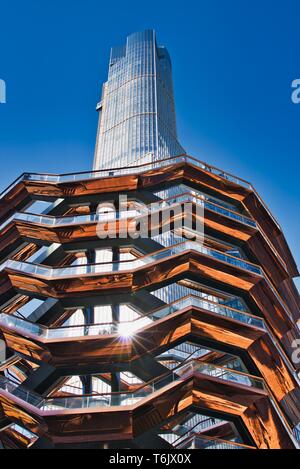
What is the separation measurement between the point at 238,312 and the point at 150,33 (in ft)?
476

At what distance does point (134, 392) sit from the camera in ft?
80.3

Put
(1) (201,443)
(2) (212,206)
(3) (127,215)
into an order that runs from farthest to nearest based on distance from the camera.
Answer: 1. (2) (212,206)
2. (3) (127,215)
3. (1) (201,443)

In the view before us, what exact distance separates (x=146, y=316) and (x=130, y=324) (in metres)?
0.91

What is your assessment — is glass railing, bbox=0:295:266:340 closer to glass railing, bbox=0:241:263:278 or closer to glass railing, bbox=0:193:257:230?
glass railing, bbox=0:241:263:278

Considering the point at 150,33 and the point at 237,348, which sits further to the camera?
the point at 150,33

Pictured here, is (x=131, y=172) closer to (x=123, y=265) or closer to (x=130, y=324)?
(x=123, y=265)

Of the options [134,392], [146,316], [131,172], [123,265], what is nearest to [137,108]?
[131,172]

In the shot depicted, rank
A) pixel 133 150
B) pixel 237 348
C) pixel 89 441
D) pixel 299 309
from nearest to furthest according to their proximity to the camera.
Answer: pixel 89 441 < pixel 237 348 < pixel 299 309 < pixel 133 150

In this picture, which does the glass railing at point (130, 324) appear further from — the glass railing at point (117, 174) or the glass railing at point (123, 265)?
the glass railing at point (117, 174)

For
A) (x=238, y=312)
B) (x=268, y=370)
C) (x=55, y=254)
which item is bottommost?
(x=268, y=370)

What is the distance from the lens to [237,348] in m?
27.7

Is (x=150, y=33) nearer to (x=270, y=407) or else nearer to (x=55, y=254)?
(x=55, y=254)

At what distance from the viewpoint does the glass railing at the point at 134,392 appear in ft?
80.1
